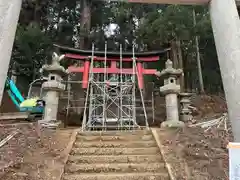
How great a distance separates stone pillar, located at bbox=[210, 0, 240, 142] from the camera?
10.5ft

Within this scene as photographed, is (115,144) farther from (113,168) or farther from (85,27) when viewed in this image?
(85,27)

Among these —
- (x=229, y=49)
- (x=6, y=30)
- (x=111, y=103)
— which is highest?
(x=111, y=103)

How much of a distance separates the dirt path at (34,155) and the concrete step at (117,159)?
0.34 meters

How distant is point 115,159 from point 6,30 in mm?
3189

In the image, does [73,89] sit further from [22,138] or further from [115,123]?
[22,138]

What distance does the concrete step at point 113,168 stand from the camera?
4.68 metres

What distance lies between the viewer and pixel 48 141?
5.74 m

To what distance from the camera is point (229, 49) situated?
3416 millimetres

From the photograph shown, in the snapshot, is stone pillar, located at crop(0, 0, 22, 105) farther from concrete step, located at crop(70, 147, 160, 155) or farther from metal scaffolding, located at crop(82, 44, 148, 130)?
metal scaffolding, located at crop(82, 44, 148, 130)

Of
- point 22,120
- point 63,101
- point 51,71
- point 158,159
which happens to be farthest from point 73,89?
point 158,159

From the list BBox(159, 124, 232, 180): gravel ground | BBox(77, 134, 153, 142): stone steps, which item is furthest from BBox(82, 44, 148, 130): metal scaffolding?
BBox(159, 124, 232, 180): gravel ground

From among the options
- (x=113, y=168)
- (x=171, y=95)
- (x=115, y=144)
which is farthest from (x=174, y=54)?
(x=113, y=168)

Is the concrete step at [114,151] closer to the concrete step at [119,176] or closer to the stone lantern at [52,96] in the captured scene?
the concrete step at [119,176]

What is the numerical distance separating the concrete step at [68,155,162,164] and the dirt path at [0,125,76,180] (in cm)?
34
